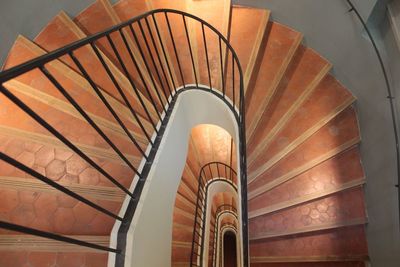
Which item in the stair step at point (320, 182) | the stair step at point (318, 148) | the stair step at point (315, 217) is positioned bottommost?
the stair step at point (315, 217)

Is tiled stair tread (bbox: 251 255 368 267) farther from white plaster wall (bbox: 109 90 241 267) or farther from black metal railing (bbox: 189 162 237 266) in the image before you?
black metal railing (bbox: 189 162 237 266)

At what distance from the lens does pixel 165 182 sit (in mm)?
2682

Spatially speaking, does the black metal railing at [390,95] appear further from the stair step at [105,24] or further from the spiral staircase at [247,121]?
the stair step at [105,24]

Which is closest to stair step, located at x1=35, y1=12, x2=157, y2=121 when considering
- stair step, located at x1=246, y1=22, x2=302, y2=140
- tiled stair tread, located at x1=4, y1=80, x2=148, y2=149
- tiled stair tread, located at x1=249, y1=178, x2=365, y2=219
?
tiled stair tread, located at x1=4, y1=80, x2=148, y2=149

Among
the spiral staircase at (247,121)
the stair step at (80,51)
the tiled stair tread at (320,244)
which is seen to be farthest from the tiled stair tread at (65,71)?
the tiled stair tread at (320,244)

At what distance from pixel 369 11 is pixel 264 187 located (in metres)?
2.11

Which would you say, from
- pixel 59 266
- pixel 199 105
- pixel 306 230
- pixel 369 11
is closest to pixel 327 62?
pixel 369 11

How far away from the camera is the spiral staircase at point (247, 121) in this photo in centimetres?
248

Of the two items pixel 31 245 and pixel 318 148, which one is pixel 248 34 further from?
pixel 31 245

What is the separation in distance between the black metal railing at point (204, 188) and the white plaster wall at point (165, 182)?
5.10 ft

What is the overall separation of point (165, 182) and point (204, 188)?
10.5ft

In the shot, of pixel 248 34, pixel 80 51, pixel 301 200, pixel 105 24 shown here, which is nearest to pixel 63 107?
pixel 80 51

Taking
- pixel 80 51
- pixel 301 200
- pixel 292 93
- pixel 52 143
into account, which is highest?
pixel 80 51

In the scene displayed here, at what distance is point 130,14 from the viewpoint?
3449 millimetres
